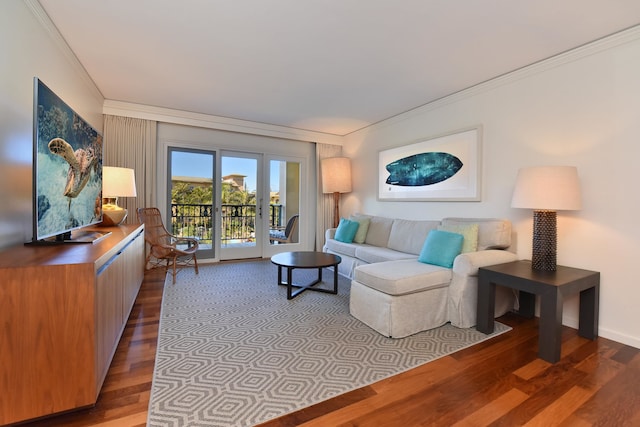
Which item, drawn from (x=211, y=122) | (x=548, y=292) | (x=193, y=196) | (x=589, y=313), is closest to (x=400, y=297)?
(x=548, y=292)

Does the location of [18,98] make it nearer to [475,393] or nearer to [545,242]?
[475,393]

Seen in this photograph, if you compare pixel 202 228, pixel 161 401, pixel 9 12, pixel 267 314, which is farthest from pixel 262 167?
pixel 161 401

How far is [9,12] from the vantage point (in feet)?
5.71

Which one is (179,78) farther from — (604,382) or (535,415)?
(604,382)

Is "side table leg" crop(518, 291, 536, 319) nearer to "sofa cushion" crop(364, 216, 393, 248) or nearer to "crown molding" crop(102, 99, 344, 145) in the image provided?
"sofa cushion" crop(364, 216, 393, 248)

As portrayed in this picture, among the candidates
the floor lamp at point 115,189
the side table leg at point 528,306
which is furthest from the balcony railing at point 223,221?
the side table leg at point 528,306

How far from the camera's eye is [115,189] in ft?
10.7

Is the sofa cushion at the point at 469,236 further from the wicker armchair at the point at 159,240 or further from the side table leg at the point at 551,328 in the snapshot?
the wicker armchair at the point at 159,240

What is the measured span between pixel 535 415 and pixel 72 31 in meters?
4.19

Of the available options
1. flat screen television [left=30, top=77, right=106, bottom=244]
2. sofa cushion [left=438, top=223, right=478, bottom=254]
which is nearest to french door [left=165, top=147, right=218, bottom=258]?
flat screen television [left=30, top=77, right=106, bottom=244]

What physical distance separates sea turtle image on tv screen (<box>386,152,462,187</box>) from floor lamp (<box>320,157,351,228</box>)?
3.04 ft

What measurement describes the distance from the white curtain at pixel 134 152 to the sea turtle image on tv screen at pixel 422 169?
3681mm

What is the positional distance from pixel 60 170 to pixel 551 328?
3.49 metres

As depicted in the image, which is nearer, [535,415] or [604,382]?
[535,415]
